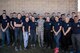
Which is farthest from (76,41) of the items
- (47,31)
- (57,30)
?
(47,31)

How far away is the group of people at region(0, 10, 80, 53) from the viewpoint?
1559cm

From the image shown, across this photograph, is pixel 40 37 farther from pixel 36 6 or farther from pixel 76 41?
pixel 36 6

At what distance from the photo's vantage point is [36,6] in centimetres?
1881

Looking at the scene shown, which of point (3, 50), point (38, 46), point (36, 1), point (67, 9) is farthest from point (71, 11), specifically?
point (3, 50)

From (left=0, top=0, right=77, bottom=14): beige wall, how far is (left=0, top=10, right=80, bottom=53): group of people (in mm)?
1603

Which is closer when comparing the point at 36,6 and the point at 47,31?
the point at 47,31

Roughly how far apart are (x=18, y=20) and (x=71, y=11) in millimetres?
4113

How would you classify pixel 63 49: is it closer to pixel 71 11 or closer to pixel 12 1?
pixel 71 11

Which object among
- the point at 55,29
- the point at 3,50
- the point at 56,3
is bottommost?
the point at 3,50

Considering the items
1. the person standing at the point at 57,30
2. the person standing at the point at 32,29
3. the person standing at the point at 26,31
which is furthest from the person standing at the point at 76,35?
the person standing at the point at 26,31

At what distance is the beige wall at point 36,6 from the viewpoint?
735 inches

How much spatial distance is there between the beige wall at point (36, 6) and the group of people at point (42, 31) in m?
1.60

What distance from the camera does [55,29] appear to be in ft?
52.3

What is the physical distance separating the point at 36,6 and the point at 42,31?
9.47 ft
